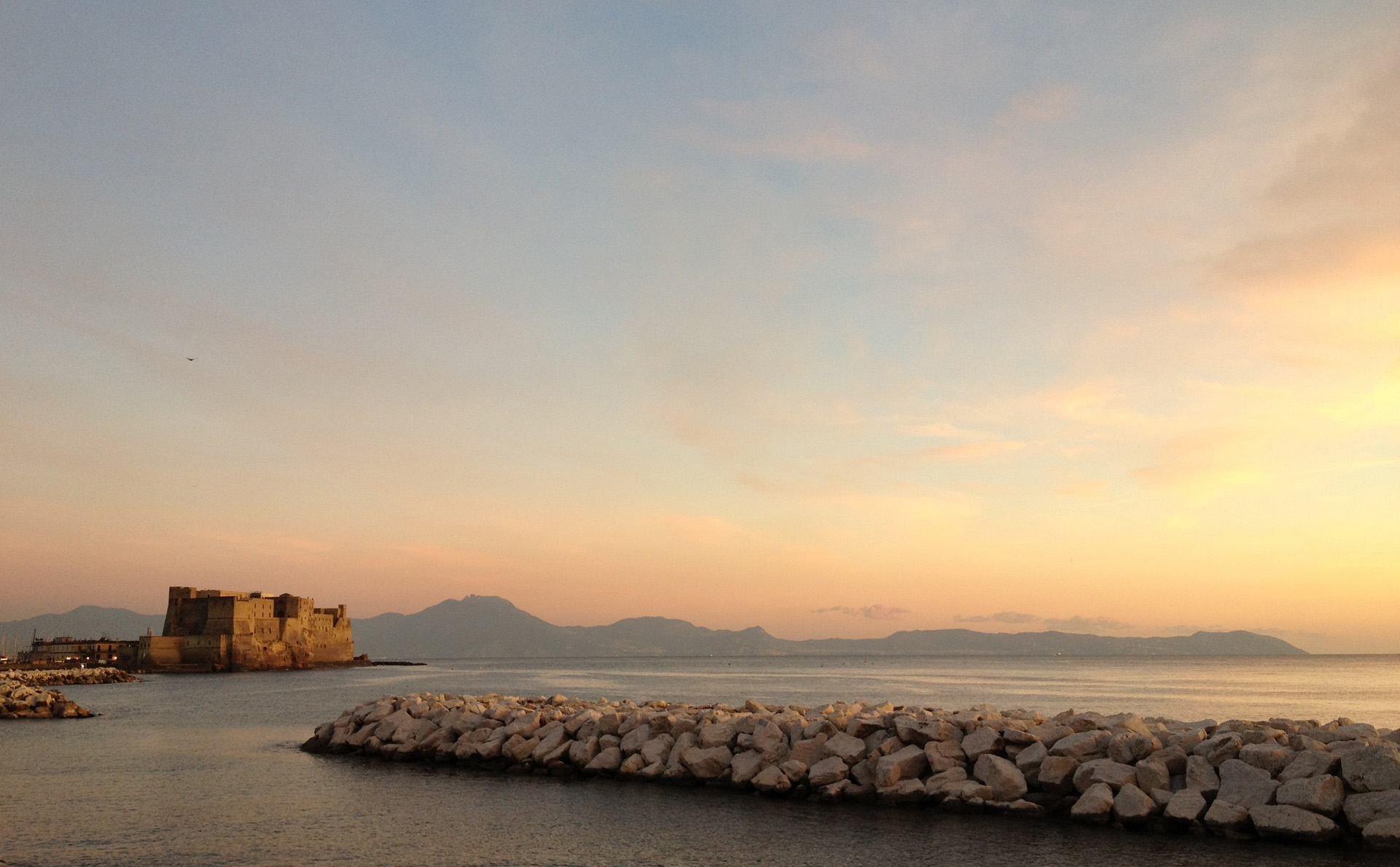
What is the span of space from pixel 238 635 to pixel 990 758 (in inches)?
3615

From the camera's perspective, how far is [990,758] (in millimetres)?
13164

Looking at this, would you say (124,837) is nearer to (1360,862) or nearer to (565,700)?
(565,700)

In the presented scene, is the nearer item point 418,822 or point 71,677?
point 418,822

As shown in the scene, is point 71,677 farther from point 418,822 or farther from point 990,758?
point 990,758

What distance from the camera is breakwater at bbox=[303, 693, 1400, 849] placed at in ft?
36.3

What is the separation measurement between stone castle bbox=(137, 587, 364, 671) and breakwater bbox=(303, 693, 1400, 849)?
80261mm

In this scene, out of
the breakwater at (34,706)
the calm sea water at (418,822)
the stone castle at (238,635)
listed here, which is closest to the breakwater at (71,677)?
the stone castle at (238,635)

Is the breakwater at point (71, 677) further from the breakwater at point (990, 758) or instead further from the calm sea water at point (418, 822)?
the breakwater at point (990, 758)

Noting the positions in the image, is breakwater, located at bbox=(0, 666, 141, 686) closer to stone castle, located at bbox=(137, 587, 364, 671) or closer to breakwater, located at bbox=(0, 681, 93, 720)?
stone castle, located at bbox=(137, 587, 364, 671)

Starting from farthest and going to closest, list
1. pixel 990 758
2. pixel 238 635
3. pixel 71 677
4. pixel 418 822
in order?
pixel 238 635, pixel 71 677, pixel 990 758, pixel 418 822

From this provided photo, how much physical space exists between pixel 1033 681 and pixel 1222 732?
5938 cm

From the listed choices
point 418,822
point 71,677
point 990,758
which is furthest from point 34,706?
point 71,677

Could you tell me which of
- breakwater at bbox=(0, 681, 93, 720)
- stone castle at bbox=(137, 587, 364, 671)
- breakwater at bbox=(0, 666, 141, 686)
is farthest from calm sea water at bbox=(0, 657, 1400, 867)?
stone castle at bbox=(137, 587, 364, 671)

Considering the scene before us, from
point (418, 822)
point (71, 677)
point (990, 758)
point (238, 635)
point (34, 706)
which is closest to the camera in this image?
point (418, 822)
